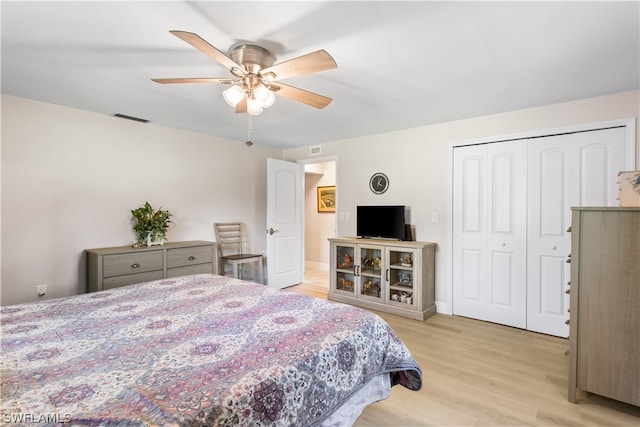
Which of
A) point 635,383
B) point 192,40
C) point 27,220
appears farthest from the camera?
point 27,220

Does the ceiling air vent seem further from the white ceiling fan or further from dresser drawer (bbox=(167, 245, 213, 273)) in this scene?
the white ceiling fan

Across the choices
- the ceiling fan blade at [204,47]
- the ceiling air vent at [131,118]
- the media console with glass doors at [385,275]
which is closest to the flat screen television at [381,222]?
the media console with glass doors at [385,275]

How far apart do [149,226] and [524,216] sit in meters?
4.09

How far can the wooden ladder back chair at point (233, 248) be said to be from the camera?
4.21 m

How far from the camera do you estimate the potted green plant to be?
3.48 meters

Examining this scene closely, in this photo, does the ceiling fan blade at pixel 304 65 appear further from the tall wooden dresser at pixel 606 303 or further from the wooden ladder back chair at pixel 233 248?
the wooden ladder back chair at pixel 233 248

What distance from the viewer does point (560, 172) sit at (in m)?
2.97

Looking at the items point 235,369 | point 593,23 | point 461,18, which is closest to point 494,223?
point 593,23

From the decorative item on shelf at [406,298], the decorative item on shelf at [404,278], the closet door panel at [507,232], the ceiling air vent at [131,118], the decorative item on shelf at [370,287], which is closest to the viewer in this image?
the closet door panel at [507,232]

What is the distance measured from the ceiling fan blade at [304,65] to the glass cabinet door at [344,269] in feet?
8.78

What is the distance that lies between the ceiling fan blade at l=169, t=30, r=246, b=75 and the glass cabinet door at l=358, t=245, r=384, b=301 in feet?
8.87

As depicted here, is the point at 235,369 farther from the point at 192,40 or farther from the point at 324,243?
the point at 324,243

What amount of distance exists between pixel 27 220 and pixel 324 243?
4.62 meters

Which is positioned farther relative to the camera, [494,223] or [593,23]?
[494,223]
